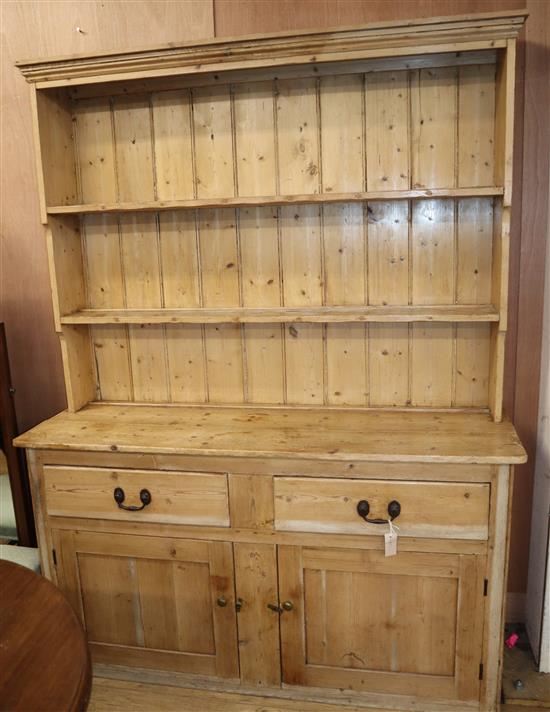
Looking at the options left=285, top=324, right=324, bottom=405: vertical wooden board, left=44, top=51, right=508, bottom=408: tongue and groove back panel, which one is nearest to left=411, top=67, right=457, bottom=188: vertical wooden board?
left=44, top=51, right=508, bottom=408: tongue and groove back panel

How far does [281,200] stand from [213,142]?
1.34 feet

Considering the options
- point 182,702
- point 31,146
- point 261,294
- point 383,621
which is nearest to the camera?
point 383,621

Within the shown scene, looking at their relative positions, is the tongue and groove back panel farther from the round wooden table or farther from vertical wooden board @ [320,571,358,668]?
the round wooden table

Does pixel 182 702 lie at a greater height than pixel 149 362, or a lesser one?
lesser

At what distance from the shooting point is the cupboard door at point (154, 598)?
190 cm

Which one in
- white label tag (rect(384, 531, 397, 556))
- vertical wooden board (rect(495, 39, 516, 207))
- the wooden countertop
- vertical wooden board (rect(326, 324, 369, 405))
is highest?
vertical wooden board (rect(495, 39, 516, 207))

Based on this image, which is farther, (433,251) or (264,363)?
(264,363)

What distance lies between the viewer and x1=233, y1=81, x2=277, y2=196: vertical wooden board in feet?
6.66

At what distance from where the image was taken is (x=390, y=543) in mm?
1740

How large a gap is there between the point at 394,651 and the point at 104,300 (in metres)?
1.60

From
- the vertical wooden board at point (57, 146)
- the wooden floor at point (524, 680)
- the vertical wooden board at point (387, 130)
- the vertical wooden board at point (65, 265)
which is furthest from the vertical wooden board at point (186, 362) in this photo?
the wooden floor at point (524, 680)

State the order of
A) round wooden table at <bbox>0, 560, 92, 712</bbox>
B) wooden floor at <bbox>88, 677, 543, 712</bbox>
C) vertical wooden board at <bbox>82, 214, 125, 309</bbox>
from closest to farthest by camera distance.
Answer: round wooden table at <bbox>0, 560, 92, 712</bbox>
wooden floor at <bbox>88, 677, 543, 712</bbox>
vertical wooden board at <bbox>82, 214, 125, 309</bbox>

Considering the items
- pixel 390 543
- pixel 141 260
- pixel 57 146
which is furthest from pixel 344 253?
pixel 57 146

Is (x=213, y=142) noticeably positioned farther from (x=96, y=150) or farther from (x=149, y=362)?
(x=149, y=362)
